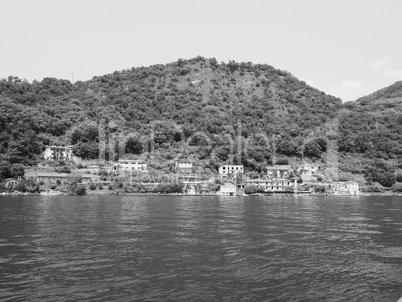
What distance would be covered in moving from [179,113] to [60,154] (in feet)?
162

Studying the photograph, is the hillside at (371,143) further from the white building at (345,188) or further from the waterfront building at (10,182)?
the waterfront building at (10,182)

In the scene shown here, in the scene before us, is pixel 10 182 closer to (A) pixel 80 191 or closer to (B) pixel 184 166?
(A) pixel 80 191

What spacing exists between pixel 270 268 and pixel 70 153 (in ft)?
373

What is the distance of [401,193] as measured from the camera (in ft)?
400

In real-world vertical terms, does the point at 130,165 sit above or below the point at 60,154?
below

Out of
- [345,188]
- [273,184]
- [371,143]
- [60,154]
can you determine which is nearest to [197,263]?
[273,184]

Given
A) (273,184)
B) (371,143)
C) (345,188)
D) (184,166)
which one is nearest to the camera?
(184,166)

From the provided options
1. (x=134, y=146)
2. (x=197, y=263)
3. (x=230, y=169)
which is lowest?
(x=197, y=263)

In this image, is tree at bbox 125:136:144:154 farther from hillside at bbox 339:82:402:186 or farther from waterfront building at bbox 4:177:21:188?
hillside at bbox 339:82:402:186

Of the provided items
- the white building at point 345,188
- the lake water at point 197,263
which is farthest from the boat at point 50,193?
the white building at point 345,188

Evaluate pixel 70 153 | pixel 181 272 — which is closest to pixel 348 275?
pixel 181 272

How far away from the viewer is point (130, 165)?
11925cm

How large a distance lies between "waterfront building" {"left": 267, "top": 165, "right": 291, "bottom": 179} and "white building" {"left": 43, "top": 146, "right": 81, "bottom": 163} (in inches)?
2388

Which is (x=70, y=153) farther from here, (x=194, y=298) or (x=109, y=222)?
(x=194, y=298)
